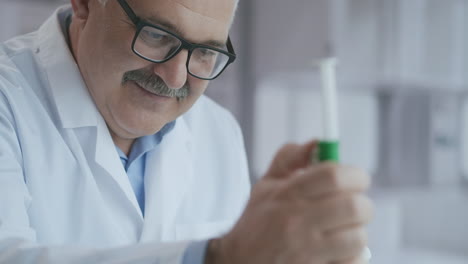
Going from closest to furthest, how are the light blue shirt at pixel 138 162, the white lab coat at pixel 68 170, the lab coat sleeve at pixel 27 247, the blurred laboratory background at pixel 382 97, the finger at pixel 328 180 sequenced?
the finger at pixel 328 180 → the lab coat sleeve at pixel 27 247 → the white lab coat at pixel 68 170 → the light blue shirt at pixel 138 162 → the blurred laboratory background at pixel 382 97

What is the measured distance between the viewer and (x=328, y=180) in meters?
0.49

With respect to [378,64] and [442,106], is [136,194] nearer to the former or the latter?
[378,64]

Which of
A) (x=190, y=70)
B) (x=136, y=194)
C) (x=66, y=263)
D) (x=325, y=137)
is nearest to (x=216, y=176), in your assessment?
(x=136, y=194)

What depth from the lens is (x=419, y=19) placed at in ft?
8.64

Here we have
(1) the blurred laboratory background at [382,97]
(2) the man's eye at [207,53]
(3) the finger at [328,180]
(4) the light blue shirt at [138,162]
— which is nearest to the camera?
(3) the finger at [328,180]

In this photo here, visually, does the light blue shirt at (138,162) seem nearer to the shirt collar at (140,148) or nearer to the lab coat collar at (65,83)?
the shirt collar at (140,148)

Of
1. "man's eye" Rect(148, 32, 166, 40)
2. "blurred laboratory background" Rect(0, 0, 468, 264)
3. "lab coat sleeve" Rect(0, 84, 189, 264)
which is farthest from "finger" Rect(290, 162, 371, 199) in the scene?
"blurred laboratory background" Rect(0, 0, 468, 264)

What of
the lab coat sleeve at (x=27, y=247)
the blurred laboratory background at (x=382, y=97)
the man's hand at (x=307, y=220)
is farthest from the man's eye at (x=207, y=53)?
the blurred laboratory background at (x=382, y=97)

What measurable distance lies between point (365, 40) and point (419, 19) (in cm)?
33

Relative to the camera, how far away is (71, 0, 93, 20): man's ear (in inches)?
42.4

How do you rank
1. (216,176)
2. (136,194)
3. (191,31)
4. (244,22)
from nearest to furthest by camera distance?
(191,31) < (136,194) < (216,176) < (244,22)

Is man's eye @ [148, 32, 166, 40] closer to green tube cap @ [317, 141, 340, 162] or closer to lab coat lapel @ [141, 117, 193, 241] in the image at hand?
lab coat lapel @ [141, 117, 193, 241]

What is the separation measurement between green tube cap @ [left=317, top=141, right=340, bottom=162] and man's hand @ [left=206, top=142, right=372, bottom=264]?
13 millimetres

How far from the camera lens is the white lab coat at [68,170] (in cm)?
93
